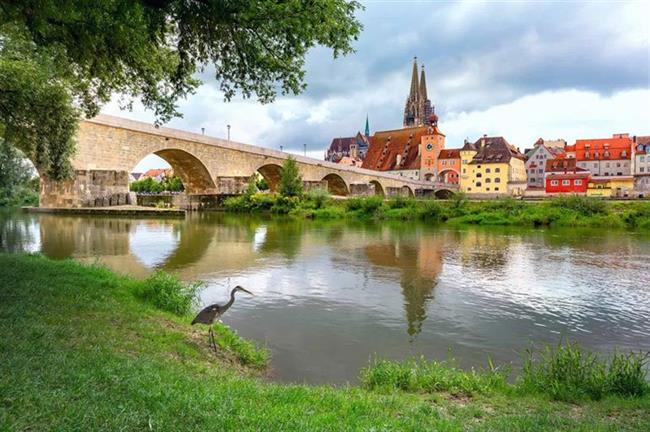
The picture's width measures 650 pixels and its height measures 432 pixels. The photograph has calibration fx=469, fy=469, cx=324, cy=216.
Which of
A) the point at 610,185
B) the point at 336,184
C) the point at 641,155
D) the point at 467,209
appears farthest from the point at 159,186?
the point at 641,155

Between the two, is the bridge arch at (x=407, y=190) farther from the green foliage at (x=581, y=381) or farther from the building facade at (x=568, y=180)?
the green foliage at (x=581, y=381)

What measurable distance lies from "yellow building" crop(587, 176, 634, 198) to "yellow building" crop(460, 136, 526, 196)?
40.6ft

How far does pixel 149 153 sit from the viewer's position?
111ft

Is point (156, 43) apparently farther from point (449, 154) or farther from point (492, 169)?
point (449, 154)

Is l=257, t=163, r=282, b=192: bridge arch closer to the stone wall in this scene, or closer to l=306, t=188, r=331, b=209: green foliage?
l=306, t=188, r=331, b=209: green foliage

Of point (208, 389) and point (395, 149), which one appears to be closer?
point (208, 389)

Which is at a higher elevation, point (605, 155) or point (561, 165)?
point (605, 155)

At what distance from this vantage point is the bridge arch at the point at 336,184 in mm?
60194

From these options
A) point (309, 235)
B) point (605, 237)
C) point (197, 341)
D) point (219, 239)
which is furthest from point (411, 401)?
point (605, 237)

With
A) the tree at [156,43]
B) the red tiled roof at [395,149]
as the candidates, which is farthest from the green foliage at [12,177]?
the red tiled roof at [395,149]

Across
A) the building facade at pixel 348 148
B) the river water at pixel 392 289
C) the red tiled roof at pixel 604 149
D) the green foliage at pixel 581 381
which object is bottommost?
the river water at pixel 392 289

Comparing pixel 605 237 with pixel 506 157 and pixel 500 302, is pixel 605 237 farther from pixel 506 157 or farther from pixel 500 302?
pixel 506 157

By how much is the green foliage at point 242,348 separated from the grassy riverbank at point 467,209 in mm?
27924

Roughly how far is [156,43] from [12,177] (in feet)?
112
